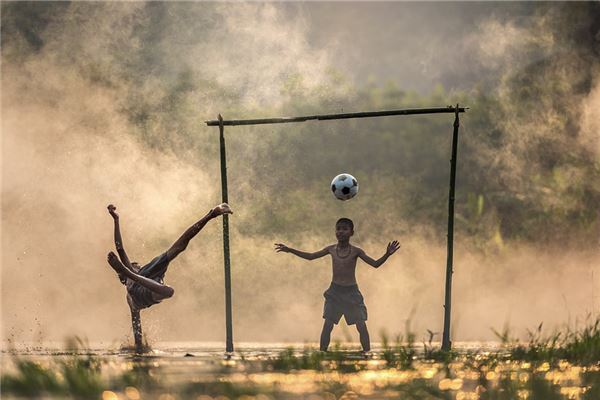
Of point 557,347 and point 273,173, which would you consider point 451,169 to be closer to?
point 557,347

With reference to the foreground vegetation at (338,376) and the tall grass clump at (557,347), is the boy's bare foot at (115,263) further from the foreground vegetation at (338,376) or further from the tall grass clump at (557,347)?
the tall grass clump at (557,347)

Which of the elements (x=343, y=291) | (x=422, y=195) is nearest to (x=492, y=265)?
(x=422, y=195)

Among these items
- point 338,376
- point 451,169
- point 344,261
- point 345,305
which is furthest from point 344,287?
point 338,376

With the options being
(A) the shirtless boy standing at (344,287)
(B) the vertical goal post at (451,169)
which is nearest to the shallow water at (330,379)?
(B) the vertical goal post at (451,169)

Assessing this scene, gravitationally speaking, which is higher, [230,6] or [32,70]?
[230,6]

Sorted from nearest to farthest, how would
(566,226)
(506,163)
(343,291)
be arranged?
(343,291) → (566,226) → (506,163)

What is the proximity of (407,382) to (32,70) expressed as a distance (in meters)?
18.3

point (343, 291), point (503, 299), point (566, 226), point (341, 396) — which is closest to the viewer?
point (341, 396)

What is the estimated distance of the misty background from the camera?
22.2 meters

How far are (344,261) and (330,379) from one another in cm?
459

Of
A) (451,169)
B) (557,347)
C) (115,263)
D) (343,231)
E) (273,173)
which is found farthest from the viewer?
(273,173)

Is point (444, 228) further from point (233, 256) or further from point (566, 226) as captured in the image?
→ point (233, 256)

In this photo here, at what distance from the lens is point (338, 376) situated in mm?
9352

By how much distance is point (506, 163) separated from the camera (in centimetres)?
3444
